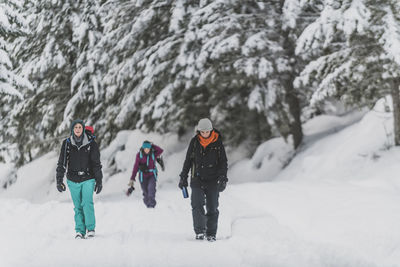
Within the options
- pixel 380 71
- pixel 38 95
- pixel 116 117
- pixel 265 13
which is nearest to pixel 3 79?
pixel 116 117

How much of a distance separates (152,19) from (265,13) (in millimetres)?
3802

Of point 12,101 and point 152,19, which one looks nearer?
point 152,19

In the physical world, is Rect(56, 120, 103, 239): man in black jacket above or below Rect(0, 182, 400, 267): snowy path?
above

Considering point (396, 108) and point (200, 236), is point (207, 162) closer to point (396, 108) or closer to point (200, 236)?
point (200, 236)

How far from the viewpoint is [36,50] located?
59.5 feet

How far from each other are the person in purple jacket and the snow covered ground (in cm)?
34

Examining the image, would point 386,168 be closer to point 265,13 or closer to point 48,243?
point 265,13

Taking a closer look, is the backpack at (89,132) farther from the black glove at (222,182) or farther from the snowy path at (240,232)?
the black glove at (222,182)

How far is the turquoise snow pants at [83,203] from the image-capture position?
22.7 ft

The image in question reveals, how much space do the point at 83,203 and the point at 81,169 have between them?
1.87ft

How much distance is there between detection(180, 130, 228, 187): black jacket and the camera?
21.6 feet

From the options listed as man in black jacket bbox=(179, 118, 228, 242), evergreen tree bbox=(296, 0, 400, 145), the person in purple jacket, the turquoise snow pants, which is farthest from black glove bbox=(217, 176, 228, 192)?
evergreen tree bbox=(296, 0, 400, 145)

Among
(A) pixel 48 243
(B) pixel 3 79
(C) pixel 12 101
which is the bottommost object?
(C) pixel 12 101

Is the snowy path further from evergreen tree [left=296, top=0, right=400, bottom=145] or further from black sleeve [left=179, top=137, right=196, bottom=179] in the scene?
evergreen tree [left=296, top=0, right=400, bottom=145]
